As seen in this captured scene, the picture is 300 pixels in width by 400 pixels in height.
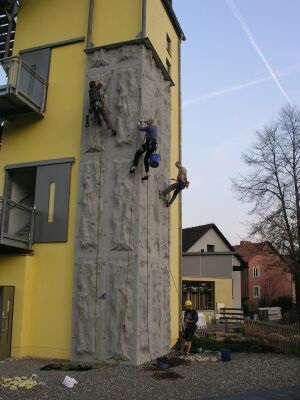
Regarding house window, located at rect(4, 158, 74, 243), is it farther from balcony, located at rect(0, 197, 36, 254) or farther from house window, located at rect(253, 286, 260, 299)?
house window, located at rect(253, 286, 260, 299)

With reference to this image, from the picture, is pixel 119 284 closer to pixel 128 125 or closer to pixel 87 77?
pixel 128 125

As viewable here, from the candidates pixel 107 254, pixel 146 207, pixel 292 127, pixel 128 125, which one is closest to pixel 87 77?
pixel 128 125

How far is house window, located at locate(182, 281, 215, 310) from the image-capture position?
28562mm

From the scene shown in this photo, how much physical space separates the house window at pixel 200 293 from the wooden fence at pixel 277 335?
11.2m

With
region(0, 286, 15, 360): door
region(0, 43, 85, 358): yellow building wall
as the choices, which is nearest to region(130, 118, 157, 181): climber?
region(0, 43, 85, 358): yellow building wall

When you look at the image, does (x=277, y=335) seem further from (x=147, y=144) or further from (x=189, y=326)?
(x=147, y=144)

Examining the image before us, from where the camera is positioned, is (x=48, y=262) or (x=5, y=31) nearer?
(x=48, y=262)

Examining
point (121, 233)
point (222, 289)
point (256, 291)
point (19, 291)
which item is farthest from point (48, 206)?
point (256, 291)

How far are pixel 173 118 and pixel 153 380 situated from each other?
446 inches

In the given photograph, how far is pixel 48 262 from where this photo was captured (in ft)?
47.2

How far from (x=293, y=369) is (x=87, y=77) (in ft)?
36.5

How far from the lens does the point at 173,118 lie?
18750 mm

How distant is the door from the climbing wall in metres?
2.10

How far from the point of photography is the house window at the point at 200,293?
28562 millimetres
